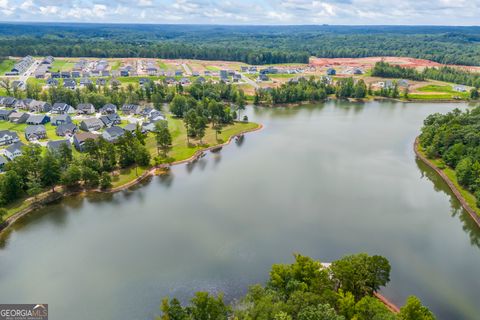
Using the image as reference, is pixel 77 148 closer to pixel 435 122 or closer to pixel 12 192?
pixel 12 192

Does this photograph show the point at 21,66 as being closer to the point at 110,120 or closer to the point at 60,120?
the point at 60,120

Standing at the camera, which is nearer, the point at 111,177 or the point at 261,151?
the point at 111,177

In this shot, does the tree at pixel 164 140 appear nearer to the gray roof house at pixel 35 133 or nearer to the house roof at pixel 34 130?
the gray roof house at pixel 35 133

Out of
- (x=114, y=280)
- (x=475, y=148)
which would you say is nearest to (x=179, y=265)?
(x=114, y=280)

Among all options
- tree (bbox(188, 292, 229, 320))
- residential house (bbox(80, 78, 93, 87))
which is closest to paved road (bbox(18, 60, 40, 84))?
residential house (bbox(80, 78, 93, 87))

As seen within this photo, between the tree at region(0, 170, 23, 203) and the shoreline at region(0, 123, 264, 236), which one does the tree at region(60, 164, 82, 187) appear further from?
the tree at region(0, 170, 23, 203)

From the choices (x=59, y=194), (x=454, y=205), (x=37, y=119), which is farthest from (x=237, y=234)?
(x=37, y=119)
